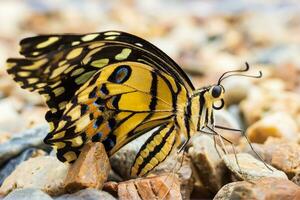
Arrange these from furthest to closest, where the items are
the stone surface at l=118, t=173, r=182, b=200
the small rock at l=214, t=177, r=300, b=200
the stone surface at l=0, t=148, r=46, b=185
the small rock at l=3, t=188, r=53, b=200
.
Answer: the stone surface at l=0, t=148, r=46, b=185 < the stone surface at l=118, t=173, r=182, b=200 < the small rock at l=3, t=188, r=53, b=200 < the small rock at l=214, t=177, r=300, b=200

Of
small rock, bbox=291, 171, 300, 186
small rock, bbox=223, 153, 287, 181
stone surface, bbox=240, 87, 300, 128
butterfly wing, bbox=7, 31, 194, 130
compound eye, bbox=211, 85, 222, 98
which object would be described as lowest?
small rock, bbox=291, 171, 300, 186

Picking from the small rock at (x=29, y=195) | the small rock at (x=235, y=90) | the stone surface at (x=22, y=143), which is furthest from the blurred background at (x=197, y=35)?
the small rock at (x=29, y=195)

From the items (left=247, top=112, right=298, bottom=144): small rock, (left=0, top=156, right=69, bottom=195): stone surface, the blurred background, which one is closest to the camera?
(left=0, top=156, right=69, bottom=195): stone surface

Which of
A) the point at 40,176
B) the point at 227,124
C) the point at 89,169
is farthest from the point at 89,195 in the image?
the point at 227,124

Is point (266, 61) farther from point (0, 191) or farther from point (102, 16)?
point (102, 16)

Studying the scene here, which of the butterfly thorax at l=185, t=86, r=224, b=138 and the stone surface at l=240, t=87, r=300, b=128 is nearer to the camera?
the butterfly thorax at l=185, t=86, r=224, b=138

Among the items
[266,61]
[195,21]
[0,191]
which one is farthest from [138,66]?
[195,21]

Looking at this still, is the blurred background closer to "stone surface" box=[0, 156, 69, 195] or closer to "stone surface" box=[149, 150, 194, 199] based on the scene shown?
"stone surface" box=[0, 156, 69, 195]

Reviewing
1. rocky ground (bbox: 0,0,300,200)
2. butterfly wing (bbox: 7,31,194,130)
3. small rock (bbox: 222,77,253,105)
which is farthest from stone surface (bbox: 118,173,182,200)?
small rock (bbox: 222,77,253,105)
